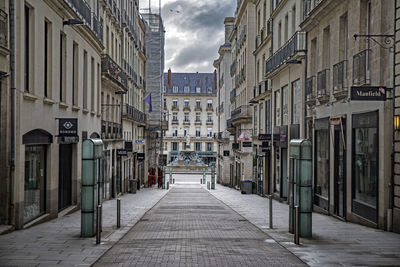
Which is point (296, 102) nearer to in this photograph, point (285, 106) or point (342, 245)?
point (285, 106)

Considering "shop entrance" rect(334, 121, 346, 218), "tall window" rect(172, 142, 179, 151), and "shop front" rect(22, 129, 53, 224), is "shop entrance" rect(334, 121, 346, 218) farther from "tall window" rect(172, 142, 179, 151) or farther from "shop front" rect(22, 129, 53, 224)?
"tall window" rect(172, 142, 179, 151)

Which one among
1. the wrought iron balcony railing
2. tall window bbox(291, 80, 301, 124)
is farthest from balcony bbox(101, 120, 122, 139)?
the wrought iron balcony railing

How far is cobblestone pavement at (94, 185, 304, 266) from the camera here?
377 inches

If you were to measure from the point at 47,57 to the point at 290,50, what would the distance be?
12.2 meters

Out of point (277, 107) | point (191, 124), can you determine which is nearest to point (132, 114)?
point (277, 107)

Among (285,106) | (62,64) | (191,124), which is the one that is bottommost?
(285,106)

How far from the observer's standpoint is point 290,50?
957 inches

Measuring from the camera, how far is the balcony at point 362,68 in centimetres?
1467

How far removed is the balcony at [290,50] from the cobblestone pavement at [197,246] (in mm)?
9793

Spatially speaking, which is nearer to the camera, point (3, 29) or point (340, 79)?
point (3, 29)

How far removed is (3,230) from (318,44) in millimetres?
13819

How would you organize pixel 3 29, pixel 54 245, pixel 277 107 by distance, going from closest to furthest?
pixel 54 245 → pixel 3 29 → pixel 277 107

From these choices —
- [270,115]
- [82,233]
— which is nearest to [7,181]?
[82,233]

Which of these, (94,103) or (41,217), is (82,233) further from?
(94,103)
